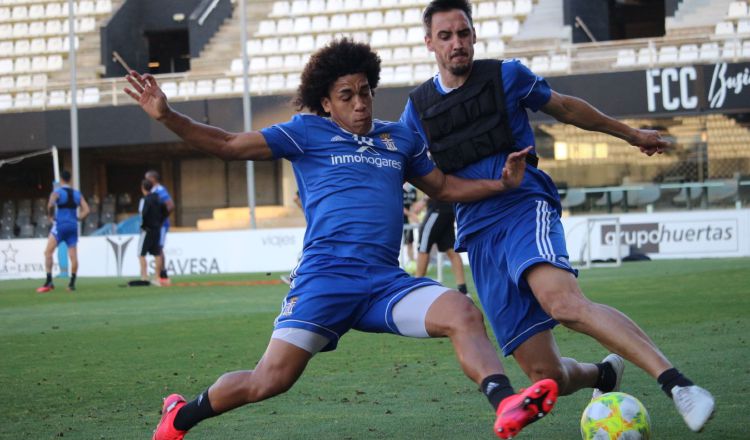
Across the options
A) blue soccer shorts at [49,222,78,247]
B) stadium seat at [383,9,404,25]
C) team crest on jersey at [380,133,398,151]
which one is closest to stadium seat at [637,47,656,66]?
stadium seat at [383,9,404,25]

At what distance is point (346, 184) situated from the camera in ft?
16.9

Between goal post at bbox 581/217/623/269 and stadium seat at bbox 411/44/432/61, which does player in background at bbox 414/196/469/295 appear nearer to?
goal post at bbox 581/217/623/269

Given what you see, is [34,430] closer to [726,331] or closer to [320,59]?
[320,59]

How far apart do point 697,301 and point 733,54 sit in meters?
16.9

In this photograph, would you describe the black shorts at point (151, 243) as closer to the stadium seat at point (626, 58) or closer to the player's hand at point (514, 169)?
the stadium seat at point (626, 58)

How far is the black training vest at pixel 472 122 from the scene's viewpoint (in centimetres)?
580

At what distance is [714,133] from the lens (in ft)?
94.9

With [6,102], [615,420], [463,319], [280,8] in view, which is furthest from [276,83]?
[463,319]

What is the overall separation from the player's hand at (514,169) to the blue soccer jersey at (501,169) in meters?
0.20

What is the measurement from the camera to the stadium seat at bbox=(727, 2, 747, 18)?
30.4m

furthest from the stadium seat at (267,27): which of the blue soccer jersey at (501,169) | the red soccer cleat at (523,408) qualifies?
the red soccer cleat at (523,408)

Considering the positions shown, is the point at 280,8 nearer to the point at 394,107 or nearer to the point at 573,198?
the point at 394,107

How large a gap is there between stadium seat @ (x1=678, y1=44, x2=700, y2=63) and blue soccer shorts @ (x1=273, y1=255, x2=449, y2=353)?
24824 mm

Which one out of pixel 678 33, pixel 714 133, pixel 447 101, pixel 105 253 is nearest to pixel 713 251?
pixel 714 133
